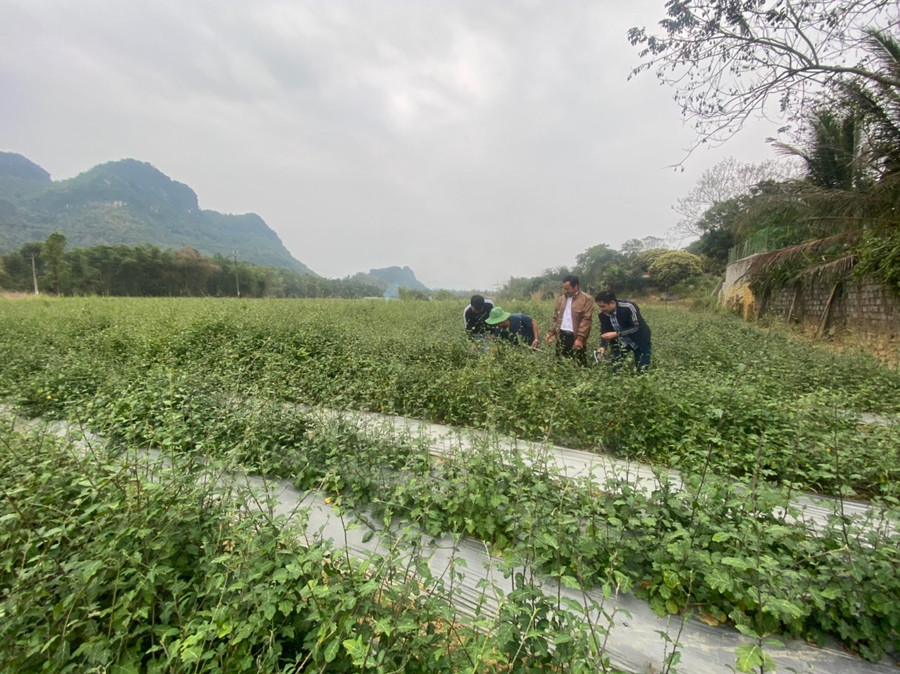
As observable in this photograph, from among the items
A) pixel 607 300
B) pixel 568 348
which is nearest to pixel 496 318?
pixel 568 348

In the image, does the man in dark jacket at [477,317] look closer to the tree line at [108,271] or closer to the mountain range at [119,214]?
the tree line at [108,271]

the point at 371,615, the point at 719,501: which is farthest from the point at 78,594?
the point at 719,501

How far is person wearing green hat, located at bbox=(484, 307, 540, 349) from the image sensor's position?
554 cm

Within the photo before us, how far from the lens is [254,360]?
583 cm

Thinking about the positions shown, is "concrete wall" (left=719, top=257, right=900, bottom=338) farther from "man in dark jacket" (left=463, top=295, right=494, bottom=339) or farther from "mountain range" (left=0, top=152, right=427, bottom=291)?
"mountain range" (left=0, top=152, right=427, bottom=291)

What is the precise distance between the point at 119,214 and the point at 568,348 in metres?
126

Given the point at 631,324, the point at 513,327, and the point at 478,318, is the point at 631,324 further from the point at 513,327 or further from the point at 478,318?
the point at 478,318

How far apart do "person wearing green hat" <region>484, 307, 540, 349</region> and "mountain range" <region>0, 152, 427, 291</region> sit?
53.1 meters

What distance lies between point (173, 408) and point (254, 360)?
91.5 inches

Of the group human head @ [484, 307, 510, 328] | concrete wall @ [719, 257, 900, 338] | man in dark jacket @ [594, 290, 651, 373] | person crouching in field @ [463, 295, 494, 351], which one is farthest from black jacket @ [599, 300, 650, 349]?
concrete wall @ [719, 257, 900, 338]

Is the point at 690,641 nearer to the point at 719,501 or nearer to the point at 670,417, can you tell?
the point at 719,501

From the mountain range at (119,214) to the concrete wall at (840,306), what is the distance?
161 ft

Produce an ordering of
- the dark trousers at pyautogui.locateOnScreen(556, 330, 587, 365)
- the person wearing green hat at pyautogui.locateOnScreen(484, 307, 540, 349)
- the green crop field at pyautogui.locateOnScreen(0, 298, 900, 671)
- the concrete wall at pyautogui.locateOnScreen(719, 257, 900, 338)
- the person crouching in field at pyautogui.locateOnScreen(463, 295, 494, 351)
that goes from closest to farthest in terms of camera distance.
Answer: the green crop field at pyautogui.locateOnScreen(0, 298, 900, 671)
the dark trousers at pyautogui.locateOnScreen(556, 330, 587, 365)
the person wearing green hat at pyautogui.locateOnScreen(484, 307, 540, 349)
the person crouching in field at pyautogui.locateOnScreen(463, 295, 494, 351)
the concrete wall at pyautogui.locateOnScreen(719, 257, 900, 338)

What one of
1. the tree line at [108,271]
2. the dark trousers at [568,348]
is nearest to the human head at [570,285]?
the dark trousers at [568,348]
